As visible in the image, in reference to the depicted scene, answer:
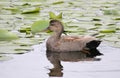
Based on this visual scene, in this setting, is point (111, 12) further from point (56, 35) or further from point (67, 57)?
point (67, 57)

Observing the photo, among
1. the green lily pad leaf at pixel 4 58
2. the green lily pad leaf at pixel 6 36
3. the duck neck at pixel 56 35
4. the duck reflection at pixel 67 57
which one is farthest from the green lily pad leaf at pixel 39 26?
the green lily pad leaf at pixel 4 58

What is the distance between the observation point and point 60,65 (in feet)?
25.9

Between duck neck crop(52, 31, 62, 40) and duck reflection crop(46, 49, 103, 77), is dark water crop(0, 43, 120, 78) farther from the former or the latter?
duck neck crop(52, 31, 62, 40)

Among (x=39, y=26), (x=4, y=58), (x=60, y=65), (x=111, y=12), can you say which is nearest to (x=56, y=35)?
(x=39, y=26)

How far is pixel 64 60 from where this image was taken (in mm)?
8180

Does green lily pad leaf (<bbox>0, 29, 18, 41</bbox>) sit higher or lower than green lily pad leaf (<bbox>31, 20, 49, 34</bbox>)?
lower

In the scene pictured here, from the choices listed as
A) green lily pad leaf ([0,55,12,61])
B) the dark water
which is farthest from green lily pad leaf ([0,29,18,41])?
green lily pad leaf ([0,55,12,61])

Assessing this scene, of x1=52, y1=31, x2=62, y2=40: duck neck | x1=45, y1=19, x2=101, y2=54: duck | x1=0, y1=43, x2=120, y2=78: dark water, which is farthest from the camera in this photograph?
x1=52, y1=31, x2=62, y2=40: duck neck

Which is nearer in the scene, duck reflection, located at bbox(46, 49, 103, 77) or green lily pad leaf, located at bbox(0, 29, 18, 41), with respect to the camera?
duck reflection, located at bbox(46, 49, 103, 77)

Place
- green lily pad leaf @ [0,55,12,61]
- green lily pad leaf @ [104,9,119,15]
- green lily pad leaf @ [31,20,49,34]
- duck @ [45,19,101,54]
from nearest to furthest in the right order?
1. green lily pad leaf @ [0,55,12,61]
2. duck @ [45,19,101,54]
3. green lily pad leaf @ [31,20,49,34]
4. green lily pad leaf @ [104,9,119,15]

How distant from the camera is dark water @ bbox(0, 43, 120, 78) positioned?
720 cm

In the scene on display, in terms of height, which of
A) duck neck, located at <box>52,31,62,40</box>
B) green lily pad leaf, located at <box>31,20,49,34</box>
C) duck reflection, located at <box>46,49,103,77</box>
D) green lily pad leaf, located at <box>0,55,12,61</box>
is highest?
green lily pad leaf, located at <box>31,20,49,34</box>

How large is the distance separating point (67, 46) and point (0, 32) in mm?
1196

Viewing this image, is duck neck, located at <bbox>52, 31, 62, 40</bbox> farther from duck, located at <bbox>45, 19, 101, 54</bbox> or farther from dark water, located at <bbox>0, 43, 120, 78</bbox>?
dark water, located at <bbox>0, 43, 120, 78</bbox>
